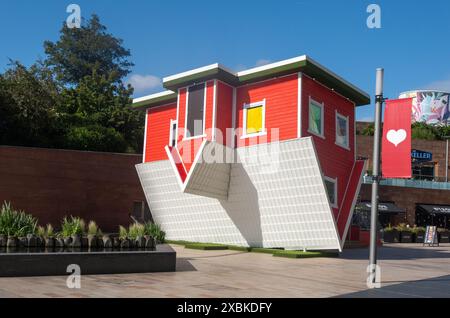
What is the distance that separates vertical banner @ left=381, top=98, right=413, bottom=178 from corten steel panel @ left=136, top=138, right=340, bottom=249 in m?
7.17

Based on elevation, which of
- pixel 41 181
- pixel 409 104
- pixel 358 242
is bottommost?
pixel 358 242

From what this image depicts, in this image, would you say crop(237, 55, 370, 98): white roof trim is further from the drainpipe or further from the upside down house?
the drainpipe

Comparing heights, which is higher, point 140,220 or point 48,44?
point 48,44

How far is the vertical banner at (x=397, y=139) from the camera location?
1103 cm

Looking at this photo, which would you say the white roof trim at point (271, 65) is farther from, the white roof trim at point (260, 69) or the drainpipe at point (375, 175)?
the drainpipe at point (375, 175)

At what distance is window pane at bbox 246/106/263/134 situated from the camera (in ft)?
68.5

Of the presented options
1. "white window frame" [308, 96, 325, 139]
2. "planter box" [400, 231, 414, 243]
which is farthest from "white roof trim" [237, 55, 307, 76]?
"planter box" [400, 231, 414, 243]

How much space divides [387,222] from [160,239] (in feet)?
107

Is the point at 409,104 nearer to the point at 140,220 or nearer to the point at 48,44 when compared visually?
the point at 140,220

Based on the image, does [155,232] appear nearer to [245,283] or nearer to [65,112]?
[245,283]

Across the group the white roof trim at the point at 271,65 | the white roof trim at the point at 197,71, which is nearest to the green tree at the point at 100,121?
the white roof trim at the point at 197,71

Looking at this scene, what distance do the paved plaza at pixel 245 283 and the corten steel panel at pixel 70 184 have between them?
643 inches

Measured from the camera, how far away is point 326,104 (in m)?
21.3
